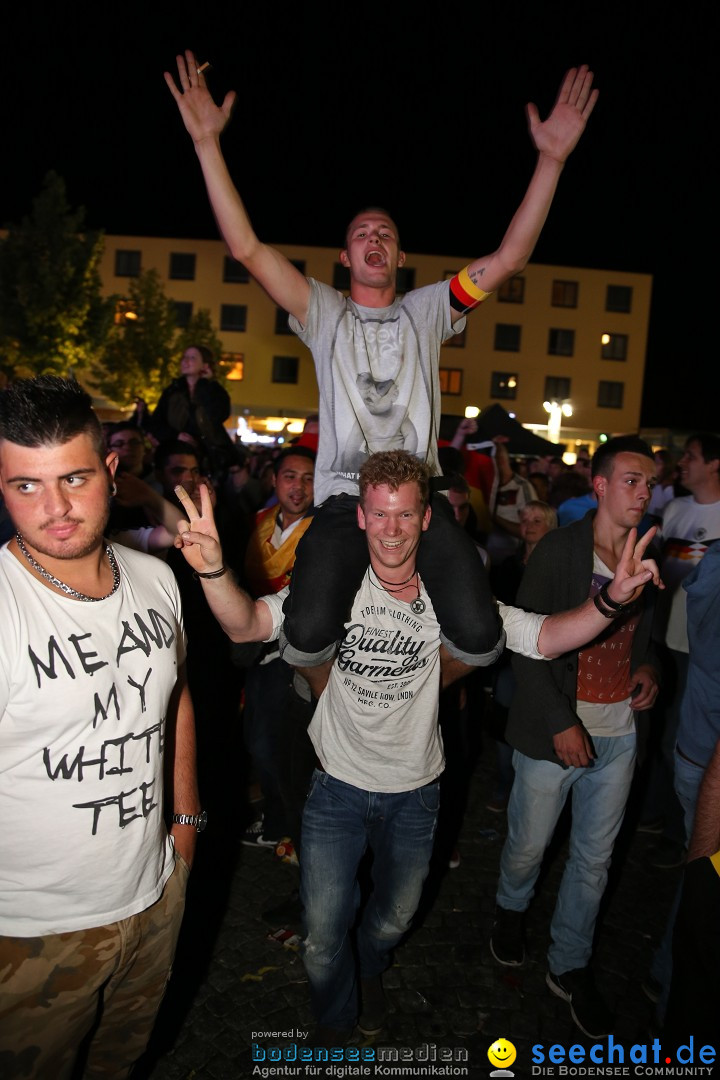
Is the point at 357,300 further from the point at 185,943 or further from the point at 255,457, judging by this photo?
the point at 255,457

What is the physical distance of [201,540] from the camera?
8.54 feet

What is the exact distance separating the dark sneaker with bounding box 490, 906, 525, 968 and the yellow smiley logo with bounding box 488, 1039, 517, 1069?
526 mm

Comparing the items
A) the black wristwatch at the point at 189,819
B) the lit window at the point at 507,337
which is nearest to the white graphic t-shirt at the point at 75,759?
the black wristwatch at the point at 189,819

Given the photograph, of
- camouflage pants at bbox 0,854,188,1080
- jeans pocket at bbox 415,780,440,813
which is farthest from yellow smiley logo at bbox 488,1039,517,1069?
camouflage pants at bbox 0,854,188,1080

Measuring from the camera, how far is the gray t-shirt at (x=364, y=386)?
323cm

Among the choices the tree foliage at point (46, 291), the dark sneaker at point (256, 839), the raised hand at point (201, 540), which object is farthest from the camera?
the tree foliage at point (46, 291)

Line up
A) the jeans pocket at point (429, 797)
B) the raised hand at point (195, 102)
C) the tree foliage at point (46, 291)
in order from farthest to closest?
the tree foliage at point (46, 291) → the jeans pocket at point (429, 797) → the raised hand at point (195, 102)

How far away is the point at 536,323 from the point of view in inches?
1694

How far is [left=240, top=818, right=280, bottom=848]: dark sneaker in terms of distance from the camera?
16.1 ft

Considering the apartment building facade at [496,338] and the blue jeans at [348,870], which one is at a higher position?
the apartment building facade at [496,338]

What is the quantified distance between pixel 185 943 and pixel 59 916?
2.16 m

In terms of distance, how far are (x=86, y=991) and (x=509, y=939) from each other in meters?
2.55

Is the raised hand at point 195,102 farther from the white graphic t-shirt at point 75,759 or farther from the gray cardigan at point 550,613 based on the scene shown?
the gray cardigan at point 550,613

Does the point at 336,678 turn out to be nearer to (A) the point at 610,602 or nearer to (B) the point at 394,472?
(B) the point at 394,472
